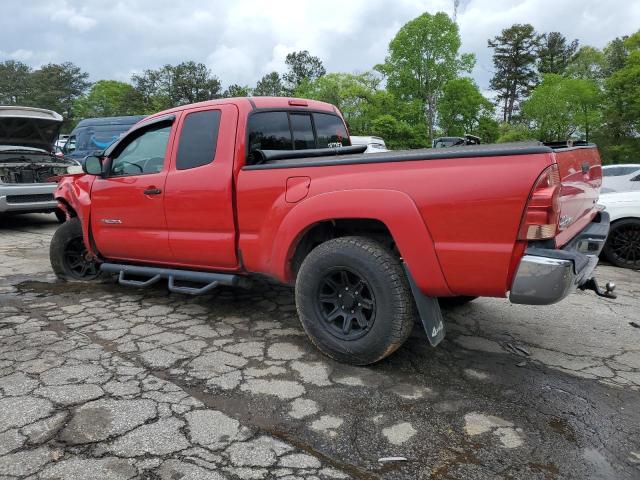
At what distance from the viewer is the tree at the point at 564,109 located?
87.1ft

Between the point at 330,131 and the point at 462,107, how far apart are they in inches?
1610

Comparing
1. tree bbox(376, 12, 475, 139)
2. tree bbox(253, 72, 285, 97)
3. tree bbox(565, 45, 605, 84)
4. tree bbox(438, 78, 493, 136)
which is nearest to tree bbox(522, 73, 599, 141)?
tree bbox(565, 45, 605, 84)

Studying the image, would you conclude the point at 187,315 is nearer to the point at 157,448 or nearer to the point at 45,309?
the point at 45,309

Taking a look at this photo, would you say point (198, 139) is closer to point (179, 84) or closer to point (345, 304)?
point (345, 304)

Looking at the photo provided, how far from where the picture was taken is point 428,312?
9.61ft

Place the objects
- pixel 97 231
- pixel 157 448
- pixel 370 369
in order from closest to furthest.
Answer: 1. pixel 157 448
2. pixel 370 369
3. pixel 97 231

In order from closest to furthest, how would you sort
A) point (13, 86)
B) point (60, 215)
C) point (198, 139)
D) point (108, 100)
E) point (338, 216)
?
1. point (338, 216)
2. point (198, 139)
3. point (60, 215)
4. point (108, 100)
5. point (13, 86)

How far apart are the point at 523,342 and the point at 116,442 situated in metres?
2.93

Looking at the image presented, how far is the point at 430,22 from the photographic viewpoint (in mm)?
45688

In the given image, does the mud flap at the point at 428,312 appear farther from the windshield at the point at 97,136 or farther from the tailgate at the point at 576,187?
the windshield at the point at 97,136

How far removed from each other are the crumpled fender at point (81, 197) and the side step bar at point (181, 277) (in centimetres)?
39

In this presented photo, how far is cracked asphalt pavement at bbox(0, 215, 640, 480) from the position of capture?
2.22m

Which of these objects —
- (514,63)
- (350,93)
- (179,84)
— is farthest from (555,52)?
(179,84)

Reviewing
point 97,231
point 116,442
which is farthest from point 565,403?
point 97,231
